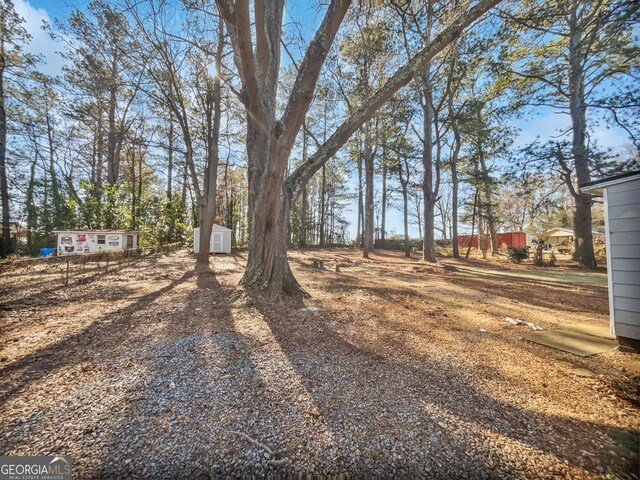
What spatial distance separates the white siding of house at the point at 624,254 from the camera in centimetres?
260

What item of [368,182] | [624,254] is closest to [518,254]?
[368,182]

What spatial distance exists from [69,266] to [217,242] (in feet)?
24.0

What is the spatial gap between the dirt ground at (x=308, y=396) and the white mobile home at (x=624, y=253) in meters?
0.35

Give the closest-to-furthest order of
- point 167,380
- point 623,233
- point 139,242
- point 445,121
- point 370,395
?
point 370,395 < point 167,380 < point 623,233 < point 445,121 < point 139,242

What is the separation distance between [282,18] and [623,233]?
6765 millimetres

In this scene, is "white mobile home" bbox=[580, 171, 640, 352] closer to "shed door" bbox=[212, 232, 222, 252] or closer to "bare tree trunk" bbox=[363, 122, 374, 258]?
"bare tree trunk" bbox=[363, 122, 374, 258]

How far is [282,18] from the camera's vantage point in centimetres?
502

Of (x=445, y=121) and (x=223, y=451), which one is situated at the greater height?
(x=445, y=121)

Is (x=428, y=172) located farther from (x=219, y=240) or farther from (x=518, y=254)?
(x=219, y=240)

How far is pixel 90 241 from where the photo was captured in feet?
40.5

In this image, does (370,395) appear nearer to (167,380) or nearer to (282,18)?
(167,380)

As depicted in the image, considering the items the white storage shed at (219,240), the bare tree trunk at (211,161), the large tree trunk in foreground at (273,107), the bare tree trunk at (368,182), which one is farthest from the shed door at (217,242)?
the large tree trunk in foreground at (273,107)

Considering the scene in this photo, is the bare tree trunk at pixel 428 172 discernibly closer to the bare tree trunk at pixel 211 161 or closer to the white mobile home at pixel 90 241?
the bare tree trunk at pixel 211 161

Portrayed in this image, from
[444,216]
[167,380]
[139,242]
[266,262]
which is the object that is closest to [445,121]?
[266,262]
